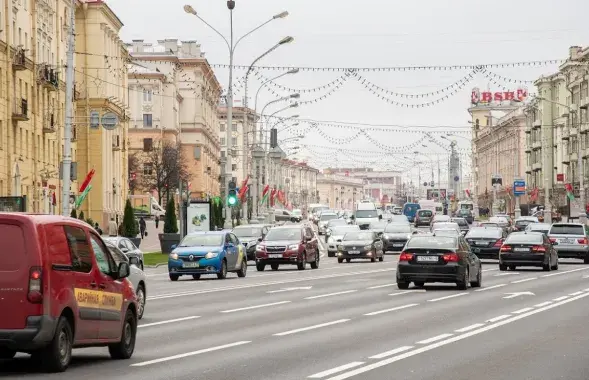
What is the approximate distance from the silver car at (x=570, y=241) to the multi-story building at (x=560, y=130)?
69.8m

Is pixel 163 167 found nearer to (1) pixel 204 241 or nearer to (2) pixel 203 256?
(1) pixel 204 241

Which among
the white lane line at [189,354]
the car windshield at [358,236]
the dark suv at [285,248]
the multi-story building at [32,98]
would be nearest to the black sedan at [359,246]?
the car windshield at [358,236]

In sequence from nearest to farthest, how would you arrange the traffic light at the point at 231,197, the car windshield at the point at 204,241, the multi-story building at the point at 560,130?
the car windshield at the point at 204,241
the traffic light at the point at 231,197
the multi-story building at the point at 560,130

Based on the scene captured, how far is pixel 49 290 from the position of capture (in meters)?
13.8

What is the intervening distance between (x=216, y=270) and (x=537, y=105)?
119812 millimetres

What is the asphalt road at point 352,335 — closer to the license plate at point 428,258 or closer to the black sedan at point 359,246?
the license plate at point 428,258

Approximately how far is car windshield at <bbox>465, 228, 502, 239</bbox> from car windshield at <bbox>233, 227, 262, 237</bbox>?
29.2 feet

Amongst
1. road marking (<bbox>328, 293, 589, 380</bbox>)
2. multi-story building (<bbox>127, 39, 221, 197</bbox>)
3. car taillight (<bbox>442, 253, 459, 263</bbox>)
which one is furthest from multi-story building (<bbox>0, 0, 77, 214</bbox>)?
multi-story building (<bbox>127, 39, 221, 197</bbox>)

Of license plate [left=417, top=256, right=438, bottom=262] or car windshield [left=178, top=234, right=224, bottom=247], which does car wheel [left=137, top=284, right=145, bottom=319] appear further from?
car windshield [left=178, top=234, right=224, bottom=247]

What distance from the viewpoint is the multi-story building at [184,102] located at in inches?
5738

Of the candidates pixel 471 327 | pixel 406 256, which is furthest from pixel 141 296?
pixel 406 256

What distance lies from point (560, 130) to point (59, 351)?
13991 cm

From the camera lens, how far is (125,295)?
16281mm

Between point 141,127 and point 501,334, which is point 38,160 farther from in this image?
point 141,127
